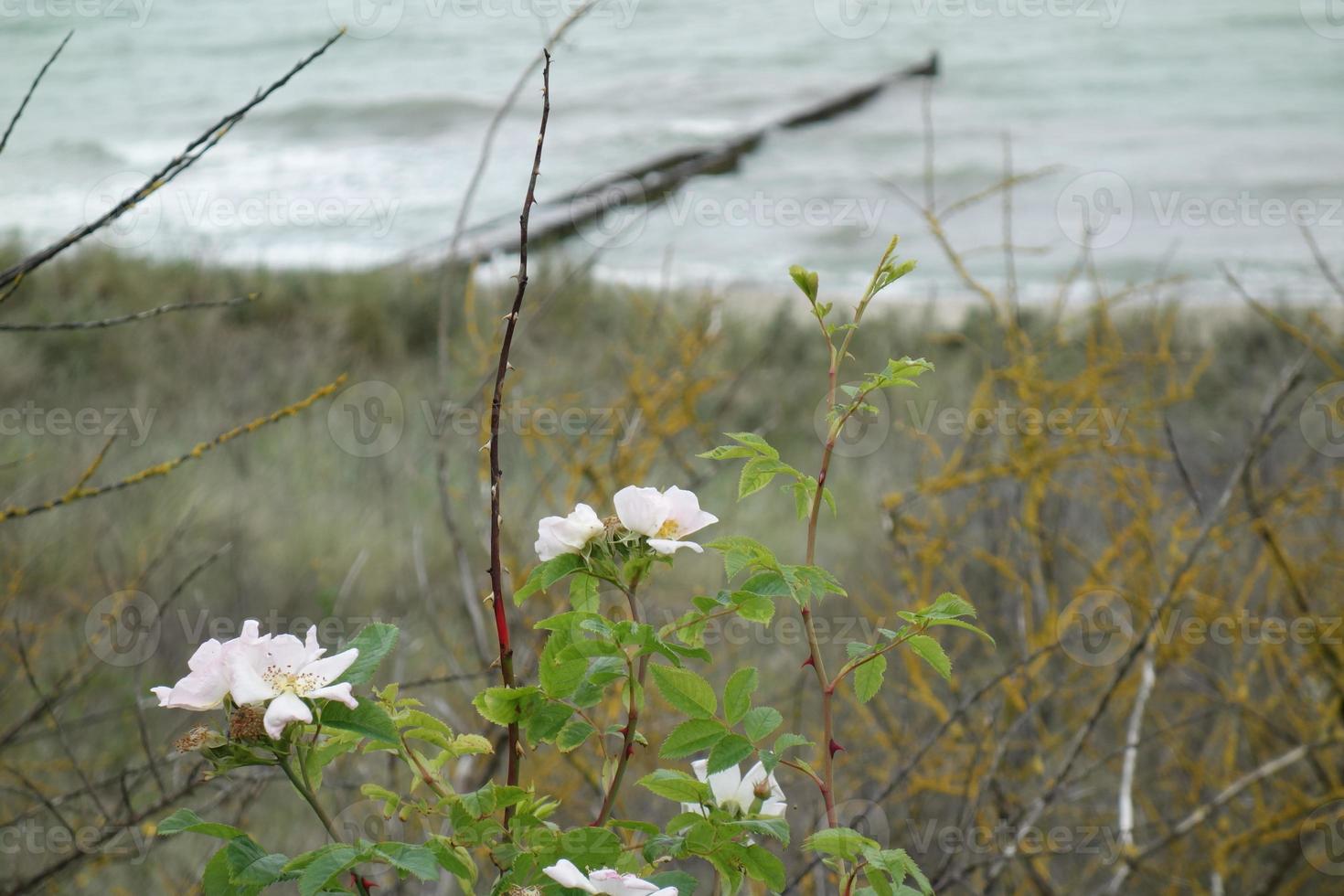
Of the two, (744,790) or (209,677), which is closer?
(209,677)

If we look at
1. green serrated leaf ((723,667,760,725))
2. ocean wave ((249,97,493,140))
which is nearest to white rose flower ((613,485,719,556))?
green serrated leaf ((723,667,760,725))

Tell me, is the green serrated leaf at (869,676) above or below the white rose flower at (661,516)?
below

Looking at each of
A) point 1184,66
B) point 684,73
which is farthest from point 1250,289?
point 684,73

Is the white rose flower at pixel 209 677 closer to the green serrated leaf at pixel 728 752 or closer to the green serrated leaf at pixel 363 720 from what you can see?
the green serrated leaf at pixel 363 720

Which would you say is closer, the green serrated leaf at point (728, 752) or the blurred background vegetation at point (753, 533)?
the green serrated leaf at point (728, 752)

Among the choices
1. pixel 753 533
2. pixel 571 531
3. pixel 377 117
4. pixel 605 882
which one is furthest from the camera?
pixel 377 117

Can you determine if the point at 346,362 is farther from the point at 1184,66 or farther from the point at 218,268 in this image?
the point at 1184,66

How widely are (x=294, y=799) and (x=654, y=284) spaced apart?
7130 millimetres

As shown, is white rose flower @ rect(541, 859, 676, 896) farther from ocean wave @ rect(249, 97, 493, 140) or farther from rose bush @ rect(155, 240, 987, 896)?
ocean wave @ rect(249, 97, 493, 140)

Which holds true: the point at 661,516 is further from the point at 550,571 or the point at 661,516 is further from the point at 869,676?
the point at 869,676

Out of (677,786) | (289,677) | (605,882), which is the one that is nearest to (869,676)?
(677,786)

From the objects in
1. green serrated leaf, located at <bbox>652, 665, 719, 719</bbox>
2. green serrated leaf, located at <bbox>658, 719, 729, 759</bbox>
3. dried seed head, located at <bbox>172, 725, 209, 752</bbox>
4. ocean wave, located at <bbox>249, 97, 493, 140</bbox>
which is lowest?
ocean wave, located at <bbox>249, 97, 493, 140</bbox>

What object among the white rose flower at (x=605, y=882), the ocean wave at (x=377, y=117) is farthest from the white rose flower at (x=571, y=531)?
the ocean wave at (x=377, y=117)

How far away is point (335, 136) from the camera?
14820mm
